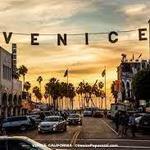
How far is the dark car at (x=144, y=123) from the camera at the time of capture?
178 ft

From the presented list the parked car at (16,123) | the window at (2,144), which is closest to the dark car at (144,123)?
the parked car at (16,123)

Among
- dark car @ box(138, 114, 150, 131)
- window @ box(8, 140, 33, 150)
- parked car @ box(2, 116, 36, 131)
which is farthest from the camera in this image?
parked car @ box(2, 116, 36, 131)

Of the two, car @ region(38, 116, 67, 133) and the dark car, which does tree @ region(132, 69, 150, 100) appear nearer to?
the dark car

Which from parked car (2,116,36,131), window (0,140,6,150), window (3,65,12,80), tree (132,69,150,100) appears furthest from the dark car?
window (3,65,12,80)

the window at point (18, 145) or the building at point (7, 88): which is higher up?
the building at point (7, 88)

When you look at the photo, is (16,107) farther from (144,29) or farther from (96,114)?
(144,29)

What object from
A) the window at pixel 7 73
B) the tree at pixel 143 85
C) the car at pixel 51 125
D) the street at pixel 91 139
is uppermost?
the window at pixel 7 73

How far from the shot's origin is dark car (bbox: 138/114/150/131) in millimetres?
54375

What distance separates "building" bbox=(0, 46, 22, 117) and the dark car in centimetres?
3723

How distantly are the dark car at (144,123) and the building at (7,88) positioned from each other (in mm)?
37229

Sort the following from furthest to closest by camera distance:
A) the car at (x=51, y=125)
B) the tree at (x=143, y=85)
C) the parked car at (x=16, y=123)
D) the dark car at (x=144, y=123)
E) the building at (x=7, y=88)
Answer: the tree at (x=143, y=85)
the building at (x=7, y=88)
the parked car at (x=16, y=123)
the dark car at (x=144, y=123)
the car at (x=51, y=125)

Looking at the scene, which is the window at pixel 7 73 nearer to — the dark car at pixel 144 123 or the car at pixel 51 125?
the car at pixel 51 125

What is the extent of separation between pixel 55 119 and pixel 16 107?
5259 cm

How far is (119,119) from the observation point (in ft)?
175
